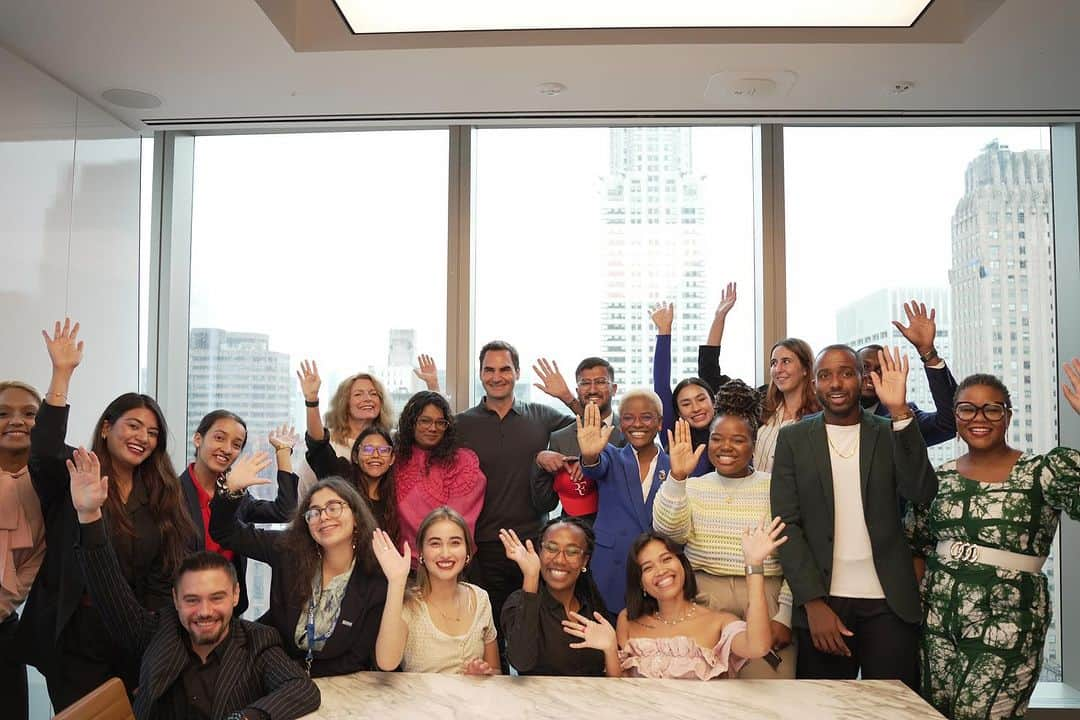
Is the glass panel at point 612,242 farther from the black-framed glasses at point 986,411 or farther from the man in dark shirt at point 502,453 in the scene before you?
the black-framed glasses at point 986,411

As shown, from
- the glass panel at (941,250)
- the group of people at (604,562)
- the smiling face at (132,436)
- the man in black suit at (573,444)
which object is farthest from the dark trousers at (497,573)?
the glass panel at (941,250)

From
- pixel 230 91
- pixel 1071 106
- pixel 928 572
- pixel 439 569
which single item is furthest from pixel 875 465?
pixel 230 91

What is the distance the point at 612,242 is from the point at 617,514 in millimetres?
1753

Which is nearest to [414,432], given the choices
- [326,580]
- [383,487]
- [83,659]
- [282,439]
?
[383,487]

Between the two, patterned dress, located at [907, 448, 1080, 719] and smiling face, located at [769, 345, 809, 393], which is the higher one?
smiling face, located at [769, 345, 809, 393]

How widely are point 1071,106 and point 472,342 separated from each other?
3144 mm

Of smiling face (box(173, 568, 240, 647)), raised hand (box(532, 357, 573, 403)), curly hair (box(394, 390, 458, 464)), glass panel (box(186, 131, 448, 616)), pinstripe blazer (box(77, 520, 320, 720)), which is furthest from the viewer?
glass panel (box(186, 131, 448, 616))

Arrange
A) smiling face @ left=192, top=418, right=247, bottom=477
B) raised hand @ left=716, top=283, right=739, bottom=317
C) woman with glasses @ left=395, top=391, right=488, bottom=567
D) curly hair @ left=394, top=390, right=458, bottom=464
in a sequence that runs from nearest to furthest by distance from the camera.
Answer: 1. smiling face @ left=192, top=418, right=247, bottom=477
2. woman with glasses @ left=395, top=391, right=488, bottom=567
3. curly hair @ left=394, top=390, right=458, bottom=464
4. raised hand @ left=716, top=283, right=739, bottom=317

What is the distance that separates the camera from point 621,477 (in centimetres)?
326

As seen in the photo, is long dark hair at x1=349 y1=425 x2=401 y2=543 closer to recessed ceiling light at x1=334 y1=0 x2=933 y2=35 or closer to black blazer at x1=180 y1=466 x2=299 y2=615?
black blazer at x1=180 y1=466 x2=299 y2=615

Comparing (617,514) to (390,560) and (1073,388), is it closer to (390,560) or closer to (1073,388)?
(390,560)

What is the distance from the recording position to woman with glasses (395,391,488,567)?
3.36m

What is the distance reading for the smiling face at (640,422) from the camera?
3303 millimetres

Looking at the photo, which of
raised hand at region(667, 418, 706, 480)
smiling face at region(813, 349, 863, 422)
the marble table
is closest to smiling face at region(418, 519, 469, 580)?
the marble table
